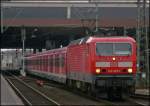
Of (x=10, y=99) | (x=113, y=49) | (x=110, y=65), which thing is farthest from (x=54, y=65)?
(x=10, y=99)

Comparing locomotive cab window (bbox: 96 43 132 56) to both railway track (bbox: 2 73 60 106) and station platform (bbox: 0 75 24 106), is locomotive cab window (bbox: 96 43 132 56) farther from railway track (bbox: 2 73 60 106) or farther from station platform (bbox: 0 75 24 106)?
station platform (bbox: 0 75 24 106)

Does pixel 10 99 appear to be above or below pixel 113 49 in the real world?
below

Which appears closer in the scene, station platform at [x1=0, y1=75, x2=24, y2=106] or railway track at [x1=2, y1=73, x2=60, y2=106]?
station platform at [x1=0, y1=75, x2=24, y2=106]

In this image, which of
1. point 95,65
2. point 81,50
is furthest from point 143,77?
point 95,65

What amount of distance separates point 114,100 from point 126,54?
215 centimetres

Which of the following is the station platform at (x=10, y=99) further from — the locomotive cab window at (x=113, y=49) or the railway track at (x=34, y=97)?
the locomotive cab window at (x=113, y=49)

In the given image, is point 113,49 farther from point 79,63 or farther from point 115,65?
point 79,63

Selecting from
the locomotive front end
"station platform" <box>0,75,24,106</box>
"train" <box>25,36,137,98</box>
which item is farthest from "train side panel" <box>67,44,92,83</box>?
"station platform" <box>0,75,24,106</box>

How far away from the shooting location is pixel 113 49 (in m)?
23.2

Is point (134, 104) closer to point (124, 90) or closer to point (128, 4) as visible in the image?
point (124, 90)

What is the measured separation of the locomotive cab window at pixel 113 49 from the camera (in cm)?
2305

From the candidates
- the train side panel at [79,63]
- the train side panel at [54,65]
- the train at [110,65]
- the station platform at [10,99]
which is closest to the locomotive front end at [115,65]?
the train at [110,65]

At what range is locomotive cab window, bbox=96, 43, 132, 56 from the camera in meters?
23.0

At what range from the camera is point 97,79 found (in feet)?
74.0
